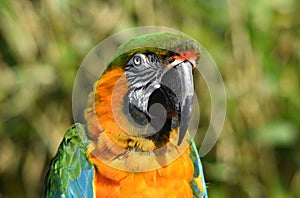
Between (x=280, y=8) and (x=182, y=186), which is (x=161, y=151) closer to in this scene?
(x=182, y=186)

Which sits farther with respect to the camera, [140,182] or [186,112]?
[140,182]

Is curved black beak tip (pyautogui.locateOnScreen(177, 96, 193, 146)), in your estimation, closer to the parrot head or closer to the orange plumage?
the parrot head

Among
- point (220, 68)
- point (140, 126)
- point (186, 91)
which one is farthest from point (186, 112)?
point (220, 68)

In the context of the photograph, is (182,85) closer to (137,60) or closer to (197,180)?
(137,60)

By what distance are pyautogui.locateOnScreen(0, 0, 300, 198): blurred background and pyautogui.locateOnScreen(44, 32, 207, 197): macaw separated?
88 centimetres

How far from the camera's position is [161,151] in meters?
2.15

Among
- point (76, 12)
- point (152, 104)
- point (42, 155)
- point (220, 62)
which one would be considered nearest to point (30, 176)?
point (42, 155)

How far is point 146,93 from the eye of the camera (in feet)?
6.86

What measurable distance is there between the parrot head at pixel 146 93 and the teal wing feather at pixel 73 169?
0.23 feet

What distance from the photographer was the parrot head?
6.64 feet

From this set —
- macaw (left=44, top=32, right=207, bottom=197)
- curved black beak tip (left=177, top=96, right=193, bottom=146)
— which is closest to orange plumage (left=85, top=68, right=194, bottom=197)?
macaw (left=44, top=32, right=207, bottom=197)

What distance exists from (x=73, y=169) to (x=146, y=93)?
1.09 feet

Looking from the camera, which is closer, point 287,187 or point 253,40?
point 253,40

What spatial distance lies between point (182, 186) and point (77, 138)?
31cm
